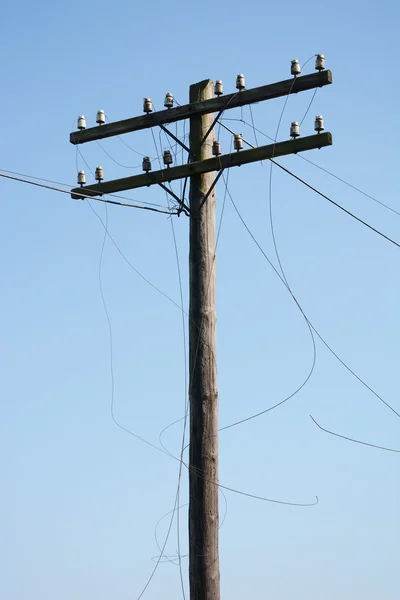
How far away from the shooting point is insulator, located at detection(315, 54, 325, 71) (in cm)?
1124

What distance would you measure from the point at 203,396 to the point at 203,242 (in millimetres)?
1454

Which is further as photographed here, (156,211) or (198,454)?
(156,211)

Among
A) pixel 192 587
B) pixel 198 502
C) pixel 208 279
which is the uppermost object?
pixel 208 279

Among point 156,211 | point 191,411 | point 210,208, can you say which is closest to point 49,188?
point 156,211

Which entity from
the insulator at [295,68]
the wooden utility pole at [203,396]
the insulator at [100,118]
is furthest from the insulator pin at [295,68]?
the insulator at [100,118]

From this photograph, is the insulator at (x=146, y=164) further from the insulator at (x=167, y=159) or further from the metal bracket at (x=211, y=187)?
the metal bracket at (x=211, y=187)

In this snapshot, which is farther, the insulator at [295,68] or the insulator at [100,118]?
the insulator at [100,118]

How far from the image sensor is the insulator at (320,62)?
11242mm

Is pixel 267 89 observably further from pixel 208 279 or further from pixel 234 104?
pixel 208 279

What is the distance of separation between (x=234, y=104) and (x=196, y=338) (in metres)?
2.34

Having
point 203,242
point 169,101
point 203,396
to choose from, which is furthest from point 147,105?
point 203,396

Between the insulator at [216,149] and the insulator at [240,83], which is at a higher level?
the insulator at [240,83]

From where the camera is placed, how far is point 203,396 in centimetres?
1073

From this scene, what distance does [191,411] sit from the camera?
424 inches
